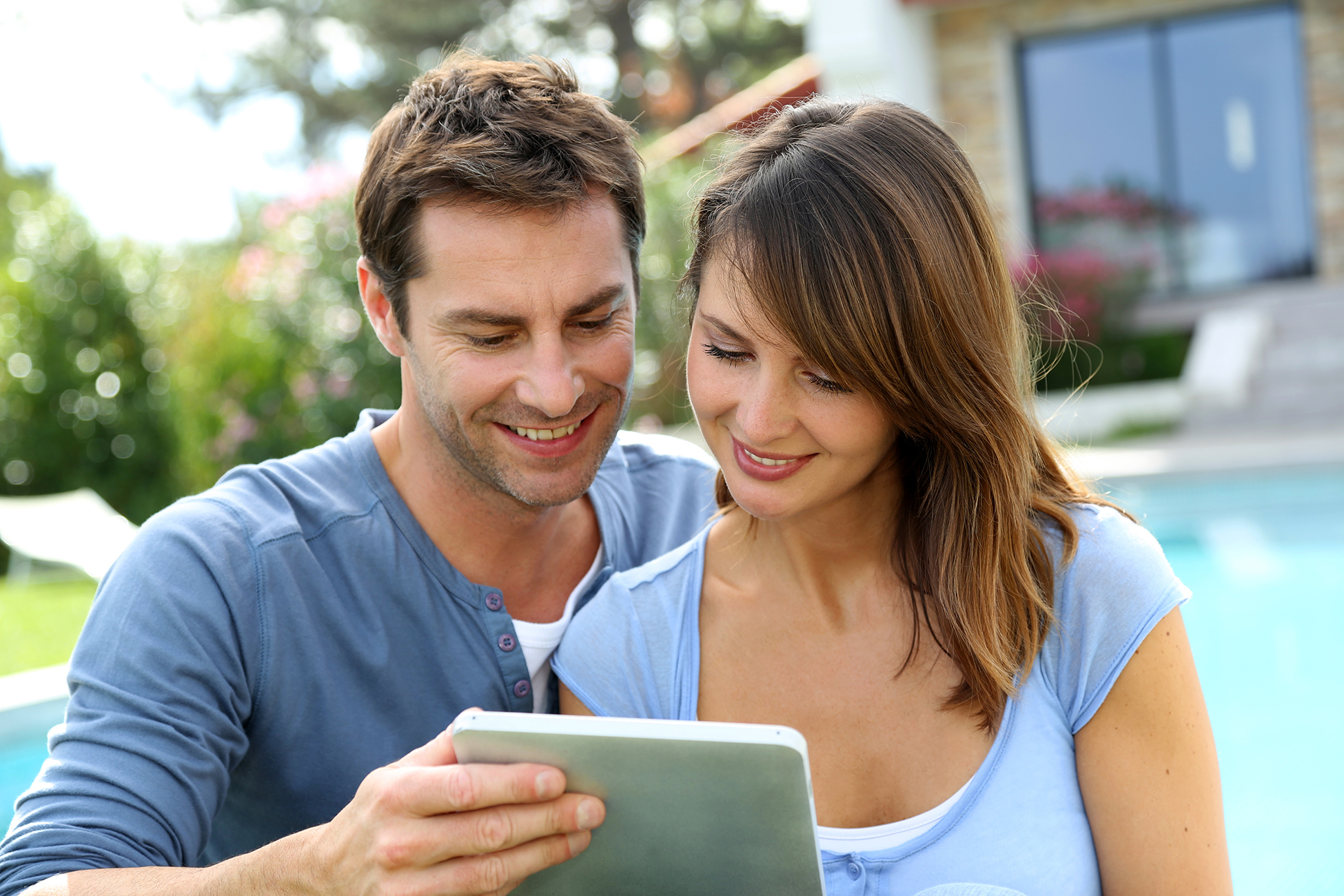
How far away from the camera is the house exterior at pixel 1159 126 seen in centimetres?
1222

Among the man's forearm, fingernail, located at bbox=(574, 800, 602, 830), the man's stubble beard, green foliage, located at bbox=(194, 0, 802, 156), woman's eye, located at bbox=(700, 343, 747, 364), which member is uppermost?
green foliage, located at bbox=(194, 0, 802, 156)

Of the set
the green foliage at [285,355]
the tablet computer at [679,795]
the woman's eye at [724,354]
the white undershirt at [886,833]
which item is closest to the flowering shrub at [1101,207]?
the green foliage at [285,355]

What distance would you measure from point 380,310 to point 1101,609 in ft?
5.02

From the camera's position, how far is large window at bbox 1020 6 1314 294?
1311 cm

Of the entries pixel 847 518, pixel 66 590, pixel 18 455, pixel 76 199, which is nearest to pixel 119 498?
pixel 18 455

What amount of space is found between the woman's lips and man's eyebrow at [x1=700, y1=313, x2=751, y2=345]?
0.16 m

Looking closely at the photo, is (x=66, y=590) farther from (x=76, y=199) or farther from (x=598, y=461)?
(x=598, y=461)

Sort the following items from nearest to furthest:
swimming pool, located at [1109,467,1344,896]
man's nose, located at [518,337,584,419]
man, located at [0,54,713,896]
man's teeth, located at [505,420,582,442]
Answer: man, located at [0,54,713,896]
man's nose, located at [518,337,584,419]
man's teeth, located at [505,420,582,442]
swimming pool, located at [1109,467,1344,896]

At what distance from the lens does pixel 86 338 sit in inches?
382

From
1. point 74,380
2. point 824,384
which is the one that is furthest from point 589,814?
point 74,380

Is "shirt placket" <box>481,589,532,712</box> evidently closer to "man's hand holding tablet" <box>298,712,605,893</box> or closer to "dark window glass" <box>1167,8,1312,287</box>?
"man's hand holding tablet" <box>298,712,605,893</box>

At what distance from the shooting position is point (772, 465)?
5.94 ft

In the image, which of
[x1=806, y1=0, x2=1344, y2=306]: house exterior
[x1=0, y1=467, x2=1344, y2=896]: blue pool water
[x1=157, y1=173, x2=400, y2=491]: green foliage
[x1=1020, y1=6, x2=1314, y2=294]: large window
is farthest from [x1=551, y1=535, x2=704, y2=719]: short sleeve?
[x1=1020, y1=6, x2=1314, y2=294]: large window

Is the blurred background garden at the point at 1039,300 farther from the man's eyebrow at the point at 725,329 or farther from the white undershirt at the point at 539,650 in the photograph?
the white undershirt at the point at 539,650
